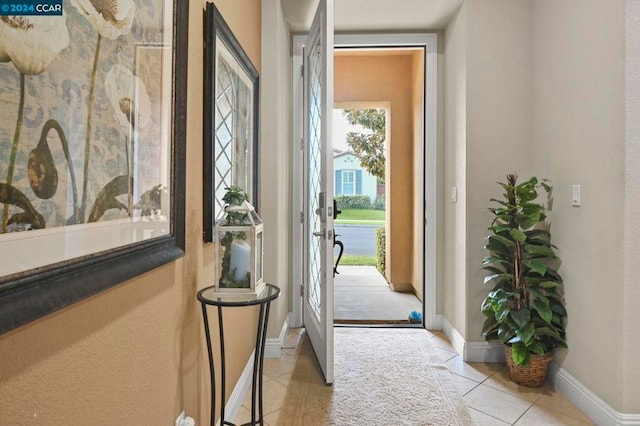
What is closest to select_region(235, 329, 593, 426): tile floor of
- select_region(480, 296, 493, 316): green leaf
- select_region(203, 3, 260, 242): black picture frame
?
select_region(480, 296, 493, 316): green leaf

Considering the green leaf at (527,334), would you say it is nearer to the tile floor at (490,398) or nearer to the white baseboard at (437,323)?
the tile floor at (490,398)

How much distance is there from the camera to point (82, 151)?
0.76 meters

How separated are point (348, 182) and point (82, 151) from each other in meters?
6.88

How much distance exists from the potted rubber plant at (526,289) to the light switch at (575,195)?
0.19 meters

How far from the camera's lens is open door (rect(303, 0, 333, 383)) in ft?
7.61

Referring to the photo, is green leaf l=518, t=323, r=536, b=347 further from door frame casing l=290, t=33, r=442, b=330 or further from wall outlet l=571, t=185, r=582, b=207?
door frame casing l=290, t=33, r=442, b=330

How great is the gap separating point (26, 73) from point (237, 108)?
4.80ft

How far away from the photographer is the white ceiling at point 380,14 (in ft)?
9.56

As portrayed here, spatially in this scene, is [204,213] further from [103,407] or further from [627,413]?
[627,413]

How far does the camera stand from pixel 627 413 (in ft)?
6.03

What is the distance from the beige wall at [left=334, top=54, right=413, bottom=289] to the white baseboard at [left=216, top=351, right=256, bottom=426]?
3.00 m

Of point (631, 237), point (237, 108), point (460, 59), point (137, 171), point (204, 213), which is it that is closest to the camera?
point (137, 171)

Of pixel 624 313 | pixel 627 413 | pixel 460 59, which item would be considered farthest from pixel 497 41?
pixel 627 413

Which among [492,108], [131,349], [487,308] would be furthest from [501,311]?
[131,349]
